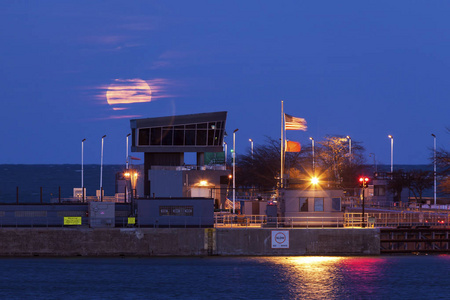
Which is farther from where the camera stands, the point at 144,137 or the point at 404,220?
the point at 144,137

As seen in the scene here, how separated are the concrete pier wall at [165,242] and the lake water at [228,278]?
1.15 metres

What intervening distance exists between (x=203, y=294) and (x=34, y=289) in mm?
12379

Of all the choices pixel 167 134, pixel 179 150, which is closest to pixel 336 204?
pixel 179 150

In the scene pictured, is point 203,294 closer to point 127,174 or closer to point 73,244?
point 73,244

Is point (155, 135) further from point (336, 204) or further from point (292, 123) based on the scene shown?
point (336, 204)

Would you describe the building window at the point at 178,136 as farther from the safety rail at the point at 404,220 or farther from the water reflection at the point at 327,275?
the water reflection at the point at 327,275

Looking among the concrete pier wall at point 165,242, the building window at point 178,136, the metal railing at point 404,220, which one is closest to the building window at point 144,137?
the building window at point 178,136

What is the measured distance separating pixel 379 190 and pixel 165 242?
59066mm

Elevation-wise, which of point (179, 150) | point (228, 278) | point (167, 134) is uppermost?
point (167, 134)

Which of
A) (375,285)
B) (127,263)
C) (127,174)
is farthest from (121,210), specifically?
(127,174)

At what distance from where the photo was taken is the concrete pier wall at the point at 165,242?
6309 centimetres

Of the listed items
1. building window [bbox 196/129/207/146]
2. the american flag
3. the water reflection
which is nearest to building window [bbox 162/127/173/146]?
building window [bbox 196/129/207/146]

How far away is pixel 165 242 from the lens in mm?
63406

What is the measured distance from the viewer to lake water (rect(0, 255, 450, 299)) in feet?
182
